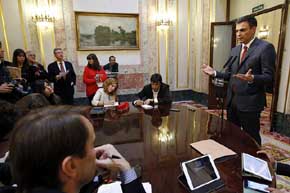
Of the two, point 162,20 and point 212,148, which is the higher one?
point 162,20

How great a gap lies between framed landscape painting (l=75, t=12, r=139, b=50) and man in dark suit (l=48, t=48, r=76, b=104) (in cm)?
155

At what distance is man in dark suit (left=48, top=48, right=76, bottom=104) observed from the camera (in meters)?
3.97

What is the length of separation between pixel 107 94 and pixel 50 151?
7.83ft

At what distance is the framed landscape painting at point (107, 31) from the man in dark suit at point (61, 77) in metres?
1.55

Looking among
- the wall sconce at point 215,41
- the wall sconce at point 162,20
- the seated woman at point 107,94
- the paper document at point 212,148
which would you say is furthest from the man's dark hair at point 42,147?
the wall sconce at point 162,20

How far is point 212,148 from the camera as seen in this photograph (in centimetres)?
136

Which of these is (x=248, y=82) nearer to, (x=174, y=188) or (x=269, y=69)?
(x=269, y=69)

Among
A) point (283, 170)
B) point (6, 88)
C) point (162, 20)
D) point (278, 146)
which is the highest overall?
point (162, 20)

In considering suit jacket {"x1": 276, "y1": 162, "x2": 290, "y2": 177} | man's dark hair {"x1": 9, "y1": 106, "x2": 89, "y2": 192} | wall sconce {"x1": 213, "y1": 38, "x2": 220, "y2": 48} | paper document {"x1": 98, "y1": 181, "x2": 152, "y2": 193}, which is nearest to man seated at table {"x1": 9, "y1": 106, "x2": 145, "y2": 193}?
man's dark hair {"x1": 9, "y1": 106, "x2": 89, "y2": 192}

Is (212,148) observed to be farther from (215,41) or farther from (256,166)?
(215,41)

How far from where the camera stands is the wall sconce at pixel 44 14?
5.00 m

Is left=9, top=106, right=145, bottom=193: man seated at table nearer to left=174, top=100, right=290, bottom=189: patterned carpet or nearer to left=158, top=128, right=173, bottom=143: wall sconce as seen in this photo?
left=158, top=128, right=173, bottom=143: wall sconce

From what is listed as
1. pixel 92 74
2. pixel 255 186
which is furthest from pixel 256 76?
pixel 92 74

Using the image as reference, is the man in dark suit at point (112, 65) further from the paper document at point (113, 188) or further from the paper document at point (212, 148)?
the paper document at point (113, 188)
